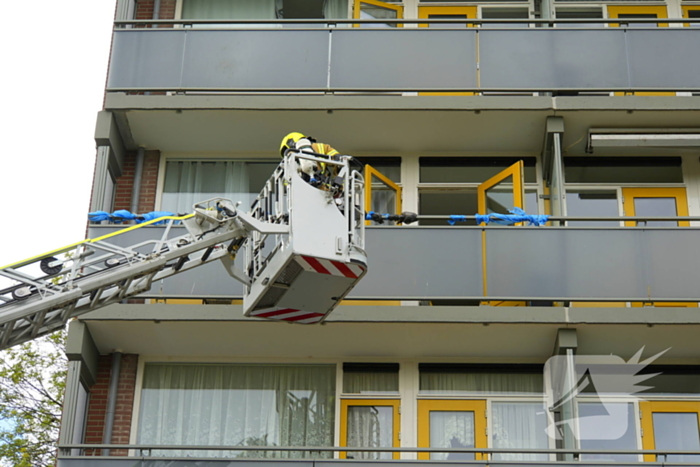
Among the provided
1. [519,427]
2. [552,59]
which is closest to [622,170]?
[552,59]

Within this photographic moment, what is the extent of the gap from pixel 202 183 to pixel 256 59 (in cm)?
191

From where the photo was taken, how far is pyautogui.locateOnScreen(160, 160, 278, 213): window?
55.6 ft

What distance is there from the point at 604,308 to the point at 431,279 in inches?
82.4

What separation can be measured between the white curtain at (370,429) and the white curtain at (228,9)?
6100 millimetres

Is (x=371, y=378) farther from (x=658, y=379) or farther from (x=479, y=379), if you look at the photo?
(x=658, y=379)

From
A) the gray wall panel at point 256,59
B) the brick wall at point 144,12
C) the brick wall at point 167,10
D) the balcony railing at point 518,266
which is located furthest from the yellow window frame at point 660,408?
the brick wall at point 144,12

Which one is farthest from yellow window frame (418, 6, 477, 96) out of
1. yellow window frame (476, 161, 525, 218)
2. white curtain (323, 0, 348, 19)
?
yellow window frame (476, 161, 525, 218)

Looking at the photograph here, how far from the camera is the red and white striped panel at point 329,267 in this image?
11336mm

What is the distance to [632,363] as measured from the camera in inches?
613

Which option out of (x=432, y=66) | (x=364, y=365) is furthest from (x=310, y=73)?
(x=364, y=365)

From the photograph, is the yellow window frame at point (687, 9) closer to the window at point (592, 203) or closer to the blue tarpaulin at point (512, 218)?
the window at point (592, 203)

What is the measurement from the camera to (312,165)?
38.8 ft

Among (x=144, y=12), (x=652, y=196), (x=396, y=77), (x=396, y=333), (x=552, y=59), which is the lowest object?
(x=396, y=333)

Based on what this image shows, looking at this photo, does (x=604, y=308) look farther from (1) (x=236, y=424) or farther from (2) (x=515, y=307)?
(1) (x=236, y=424)
